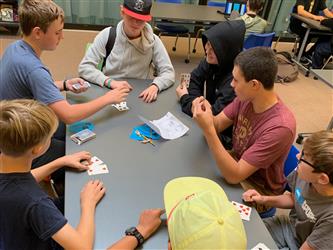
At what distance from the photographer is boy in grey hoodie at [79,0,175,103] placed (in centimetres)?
213

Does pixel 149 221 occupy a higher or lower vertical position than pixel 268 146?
lower

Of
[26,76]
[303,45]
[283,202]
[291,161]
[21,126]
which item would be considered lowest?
[303,45]

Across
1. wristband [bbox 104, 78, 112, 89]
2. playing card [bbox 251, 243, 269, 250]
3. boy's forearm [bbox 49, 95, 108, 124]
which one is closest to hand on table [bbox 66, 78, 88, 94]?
wristband [bbox 104, 78, 112, 89]

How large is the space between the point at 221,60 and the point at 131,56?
0.67m

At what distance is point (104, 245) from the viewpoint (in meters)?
1.15

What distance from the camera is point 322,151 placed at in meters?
1.31

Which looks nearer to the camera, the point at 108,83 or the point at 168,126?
the point at 168,126

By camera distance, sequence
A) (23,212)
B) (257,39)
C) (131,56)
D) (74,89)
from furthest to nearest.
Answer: (257,39) → (131,56) → (74,89) → (23,212)

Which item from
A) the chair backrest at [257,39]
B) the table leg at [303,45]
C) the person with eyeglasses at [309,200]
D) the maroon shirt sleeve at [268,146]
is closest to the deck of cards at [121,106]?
the maroon shirt sleeve at [268,146]

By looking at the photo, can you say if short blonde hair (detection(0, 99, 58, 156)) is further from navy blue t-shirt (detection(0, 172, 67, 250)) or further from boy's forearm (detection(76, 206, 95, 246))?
boy's forearm (detection(76, 206, 95, 246))

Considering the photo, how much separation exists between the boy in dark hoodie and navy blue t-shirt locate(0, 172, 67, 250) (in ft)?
3.60

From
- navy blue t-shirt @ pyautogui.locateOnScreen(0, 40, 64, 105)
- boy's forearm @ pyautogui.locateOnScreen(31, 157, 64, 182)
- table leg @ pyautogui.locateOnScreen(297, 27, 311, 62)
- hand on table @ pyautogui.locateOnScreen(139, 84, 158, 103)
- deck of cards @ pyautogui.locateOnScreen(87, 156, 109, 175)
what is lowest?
table leg @ pyautogui.locateOnScreen(297, 27, 311, 62)

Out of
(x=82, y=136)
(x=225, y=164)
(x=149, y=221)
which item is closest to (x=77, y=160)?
(x=82, y=136)

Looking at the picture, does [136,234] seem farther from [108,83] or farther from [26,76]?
[108,83]
